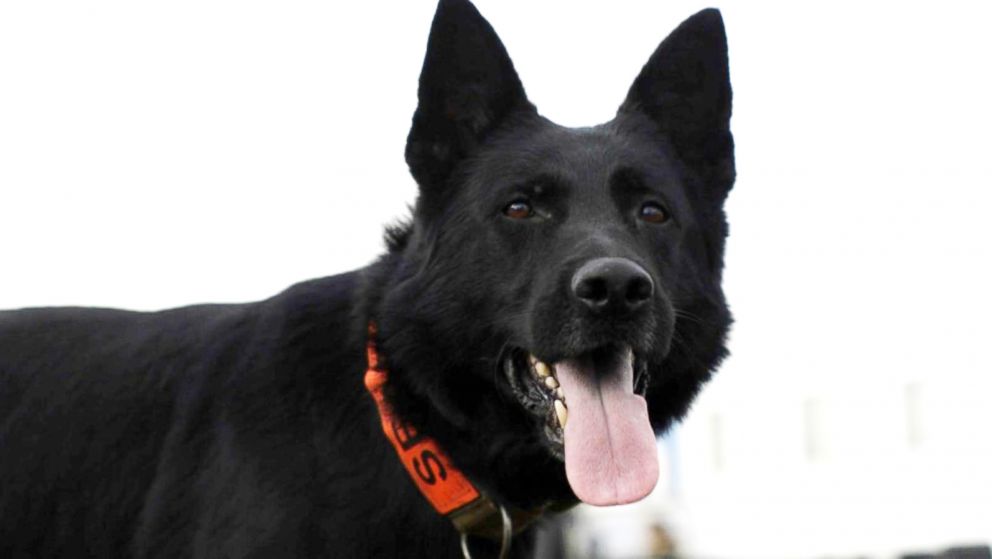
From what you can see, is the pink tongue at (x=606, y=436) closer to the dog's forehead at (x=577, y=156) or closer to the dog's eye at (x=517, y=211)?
the dog's eye at (x=517, y=211)

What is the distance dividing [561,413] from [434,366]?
411 mm

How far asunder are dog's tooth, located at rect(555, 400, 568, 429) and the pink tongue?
26mm

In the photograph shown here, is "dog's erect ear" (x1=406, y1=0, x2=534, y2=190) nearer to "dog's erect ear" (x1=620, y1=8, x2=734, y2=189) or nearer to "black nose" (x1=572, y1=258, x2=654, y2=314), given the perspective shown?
"dog's erect ear" (x1=620, y1=8, x2=734, y2=189)

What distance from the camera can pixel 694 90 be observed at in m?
4.86

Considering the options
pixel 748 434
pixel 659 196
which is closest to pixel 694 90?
pixel 659 196

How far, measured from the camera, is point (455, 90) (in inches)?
183

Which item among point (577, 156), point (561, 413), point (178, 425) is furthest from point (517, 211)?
point (178, 425)

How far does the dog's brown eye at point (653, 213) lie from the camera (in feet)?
14.7

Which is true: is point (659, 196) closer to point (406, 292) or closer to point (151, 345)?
point (406, 292)

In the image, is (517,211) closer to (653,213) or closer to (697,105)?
(653,213)

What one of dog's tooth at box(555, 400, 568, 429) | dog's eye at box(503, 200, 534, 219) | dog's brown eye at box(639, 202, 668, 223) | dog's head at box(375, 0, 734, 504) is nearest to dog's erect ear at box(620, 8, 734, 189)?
dog's head at box(375, 0, 734, 504)

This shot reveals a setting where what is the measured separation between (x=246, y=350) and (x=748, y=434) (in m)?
20.3

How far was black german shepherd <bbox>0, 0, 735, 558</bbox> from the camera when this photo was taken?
416cm

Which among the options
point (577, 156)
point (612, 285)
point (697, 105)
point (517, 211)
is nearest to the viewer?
point (612, 285)
